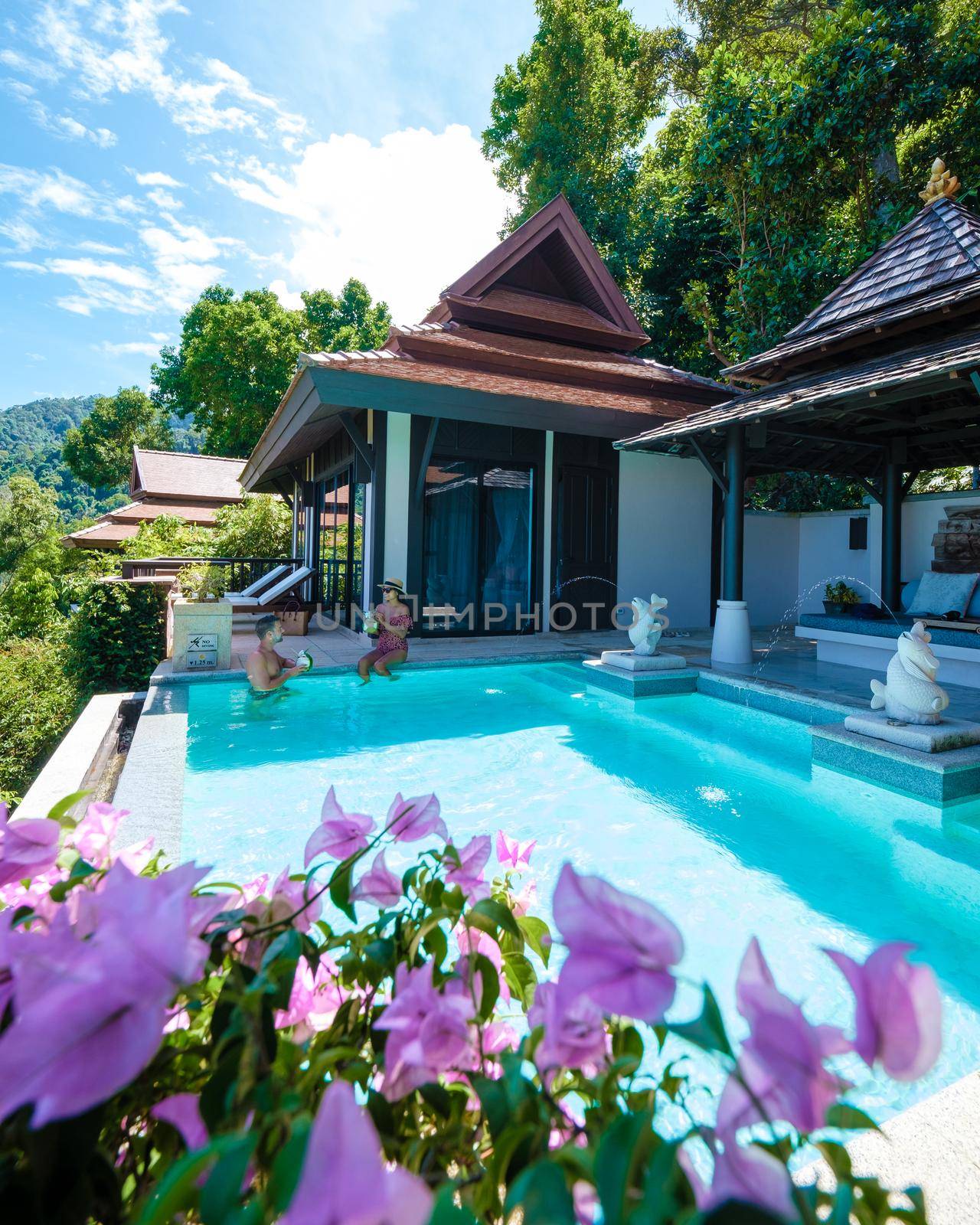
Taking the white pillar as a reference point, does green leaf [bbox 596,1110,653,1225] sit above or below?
below

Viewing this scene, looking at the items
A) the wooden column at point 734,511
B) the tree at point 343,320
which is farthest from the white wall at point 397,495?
the tree at point 343,320

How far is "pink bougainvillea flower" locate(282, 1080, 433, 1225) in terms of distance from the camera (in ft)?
1.07

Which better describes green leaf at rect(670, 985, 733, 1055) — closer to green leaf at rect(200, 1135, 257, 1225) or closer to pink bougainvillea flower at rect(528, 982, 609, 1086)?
pink bougainvillea flower at rect(528, 982, 609, 1086)

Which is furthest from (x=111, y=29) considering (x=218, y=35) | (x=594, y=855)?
(x=594, y=855)

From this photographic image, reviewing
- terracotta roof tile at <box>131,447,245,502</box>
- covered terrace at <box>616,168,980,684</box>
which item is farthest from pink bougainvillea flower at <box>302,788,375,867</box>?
terracotta roof tile at <box>131,447,245,502</box>

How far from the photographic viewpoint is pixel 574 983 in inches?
20.4

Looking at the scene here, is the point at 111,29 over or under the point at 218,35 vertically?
over

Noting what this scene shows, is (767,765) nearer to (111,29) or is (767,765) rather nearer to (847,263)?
(847,263)

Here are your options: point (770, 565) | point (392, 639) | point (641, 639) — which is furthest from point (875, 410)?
point (392, 639)

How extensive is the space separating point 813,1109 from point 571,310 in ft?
46.5

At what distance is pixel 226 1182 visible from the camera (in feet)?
1.14

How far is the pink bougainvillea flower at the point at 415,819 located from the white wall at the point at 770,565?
1290cm

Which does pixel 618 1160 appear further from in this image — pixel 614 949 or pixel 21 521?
pixel 21 521

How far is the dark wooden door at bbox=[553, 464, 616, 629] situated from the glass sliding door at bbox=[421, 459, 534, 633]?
596 millimetres
